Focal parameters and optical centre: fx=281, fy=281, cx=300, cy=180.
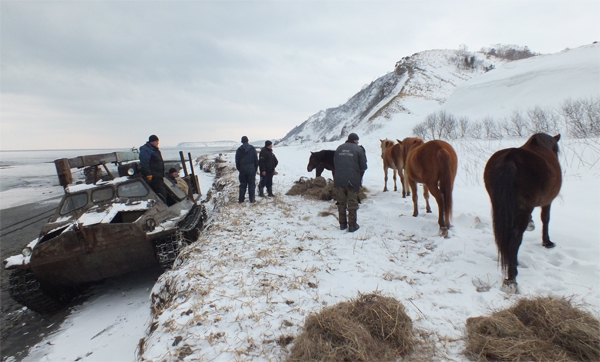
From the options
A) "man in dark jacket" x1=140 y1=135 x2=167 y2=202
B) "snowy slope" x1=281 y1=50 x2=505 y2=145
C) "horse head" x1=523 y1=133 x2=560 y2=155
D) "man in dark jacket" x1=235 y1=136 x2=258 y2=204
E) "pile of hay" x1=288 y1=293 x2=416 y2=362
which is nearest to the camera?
"pile of hay" x1=288 y1=293 x2=416 y2=362

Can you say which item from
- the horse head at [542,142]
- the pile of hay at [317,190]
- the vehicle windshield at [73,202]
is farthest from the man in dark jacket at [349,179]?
the vehicle windshield at [73,202]

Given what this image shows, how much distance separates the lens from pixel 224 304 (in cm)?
317

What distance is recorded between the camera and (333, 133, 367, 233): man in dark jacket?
5.35m

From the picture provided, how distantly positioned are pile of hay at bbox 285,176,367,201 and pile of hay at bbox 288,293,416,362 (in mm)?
5292

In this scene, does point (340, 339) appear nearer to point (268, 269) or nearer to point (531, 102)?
point (268, 269)

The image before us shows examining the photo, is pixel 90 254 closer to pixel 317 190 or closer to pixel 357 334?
pixel 357 334

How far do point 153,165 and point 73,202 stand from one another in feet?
5.70

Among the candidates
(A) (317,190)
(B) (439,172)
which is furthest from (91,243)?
(B) (439,172)

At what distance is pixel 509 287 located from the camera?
3033 mm

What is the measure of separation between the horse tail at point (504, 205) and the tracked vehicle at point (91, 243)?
4927 mm

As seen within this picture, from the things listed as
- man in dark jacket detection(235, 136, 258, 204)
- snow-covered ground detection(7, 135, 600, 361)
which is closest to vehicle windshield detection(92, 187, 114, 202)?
snow-covered ground detection(7, 135, 600, 361)

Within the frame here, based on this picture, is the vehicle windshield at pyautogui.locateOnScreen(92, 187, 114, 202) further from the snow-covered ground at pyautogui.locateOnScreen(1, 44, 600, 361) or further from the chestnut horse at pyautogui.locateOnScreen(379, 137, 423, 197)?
the chestnut horse at pyautogui.locateOnScreen(379, 137, 423, 197)

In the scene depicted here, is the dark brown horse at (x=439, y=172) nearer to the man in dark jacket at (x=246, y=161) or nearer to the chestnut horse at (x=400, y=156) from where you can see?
the chestnut horse at (x=400, y=156)

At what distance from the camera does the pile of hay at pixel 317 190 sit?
805 cm
